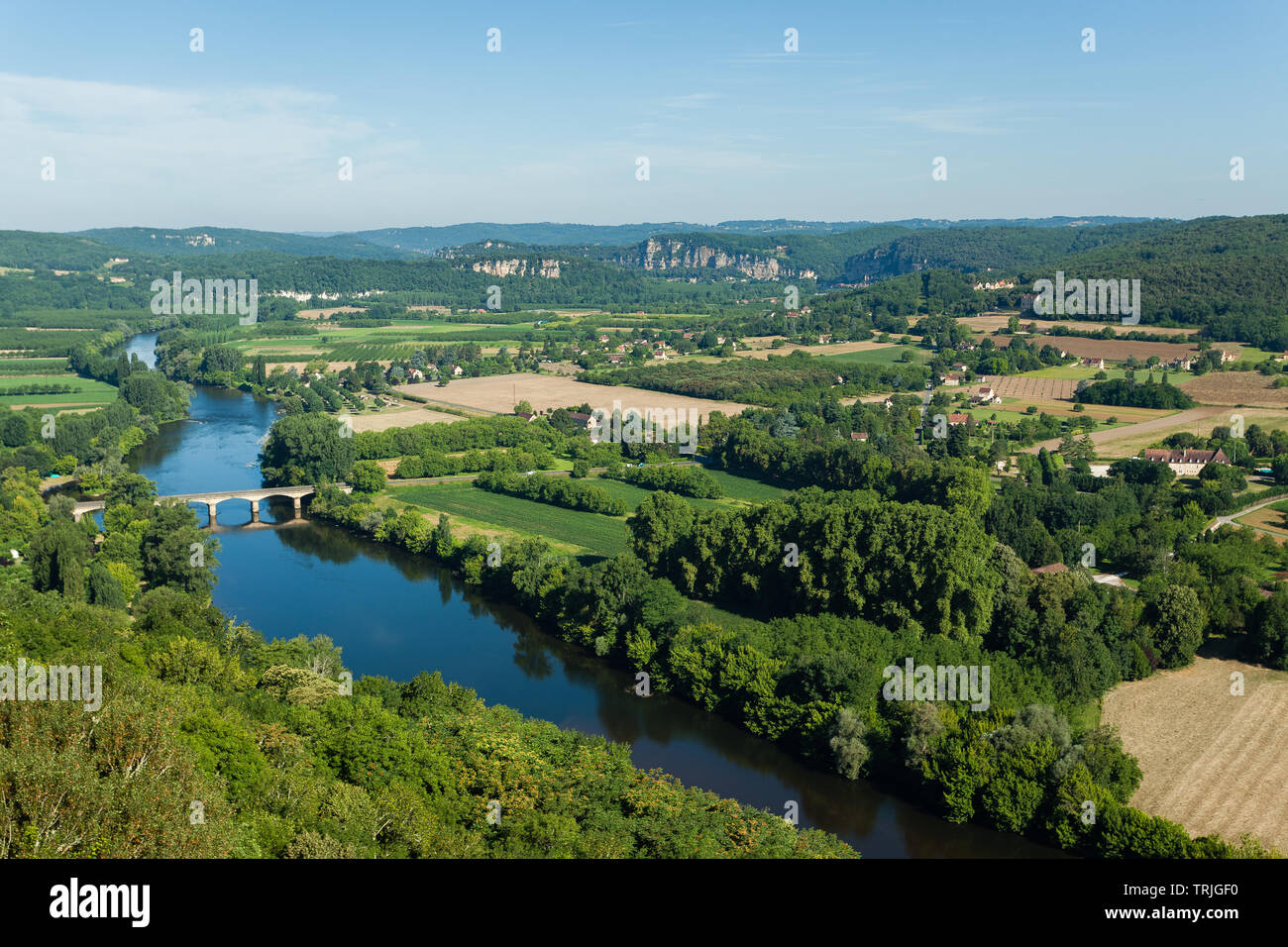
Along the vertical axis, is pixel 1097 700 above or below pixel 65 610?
below

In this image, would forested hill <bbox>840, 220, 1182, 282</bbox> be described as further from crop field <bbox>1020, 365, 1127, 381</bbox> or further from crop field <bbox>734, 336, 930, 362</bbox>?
crop field <bbox>1020, 365, 1127, 381</bbox>

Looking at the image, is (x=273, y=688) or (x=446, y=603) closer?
(x=273, y=688)

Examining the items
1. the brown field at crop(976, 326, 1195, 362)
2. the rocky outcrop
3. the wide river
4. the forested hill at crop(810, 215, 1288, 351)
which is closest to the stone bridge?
the wide river

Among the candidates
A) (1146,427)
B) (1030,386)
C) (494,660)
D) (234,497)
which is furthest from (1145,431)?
(234,497)

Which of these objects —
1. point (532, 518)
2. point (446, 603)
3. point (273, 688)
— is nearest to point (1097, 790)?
point (273, 688)
